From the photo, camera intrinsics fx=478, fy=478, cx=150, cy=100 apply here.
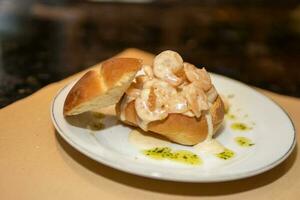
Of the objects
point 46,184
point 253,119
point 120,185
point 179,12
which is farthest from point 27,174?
point 179,12

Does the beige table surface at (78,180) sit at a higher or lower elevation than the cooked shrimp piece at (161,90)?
lower

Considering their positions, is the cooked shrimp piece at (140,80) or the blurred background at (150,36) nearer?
the cooked shrimp piece at (140,80)

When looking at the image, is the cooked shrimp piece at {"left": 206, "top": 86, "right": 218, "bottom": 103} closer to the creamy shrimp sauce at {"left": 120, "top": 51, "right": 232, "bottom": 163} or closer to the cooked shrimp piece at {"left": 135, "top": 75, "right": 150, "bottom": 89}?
the creamy shrimp sauce at {"left": 120, "top": 51, "right": 232, "bottom": 163}

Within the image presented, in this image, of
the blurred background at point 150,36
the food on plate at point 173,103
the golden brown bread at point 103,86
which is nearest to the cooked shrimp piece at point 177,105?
the food on plate at point 173,103

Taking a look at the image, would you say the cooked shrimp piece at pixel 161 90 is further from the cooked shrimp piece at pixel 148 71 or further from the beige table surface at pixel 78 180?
the beige table surface at pixel 78 180

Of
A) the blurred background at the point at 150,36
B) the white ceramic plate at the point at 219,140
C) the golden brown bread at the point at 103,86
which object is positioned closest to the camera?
the white ceramic plate at the point at 219,140

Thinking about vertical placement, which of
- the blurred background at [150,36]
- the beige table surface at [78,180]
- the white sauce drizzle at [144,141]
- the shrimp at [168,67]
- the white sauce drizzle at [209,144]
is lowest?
the blurred background at [150,36]

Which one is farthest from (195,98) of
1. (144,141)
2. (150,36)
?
(150,36)

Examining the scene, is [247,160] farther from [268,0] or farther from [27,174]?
[268,0]
